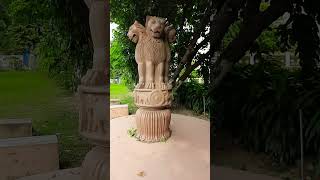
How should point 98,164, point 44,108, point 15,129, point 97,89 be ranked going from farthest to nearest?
point 44,108
point 15,129
point 98,164
point 97,89

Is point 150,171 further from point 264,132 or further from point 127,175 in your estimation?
point 264,132

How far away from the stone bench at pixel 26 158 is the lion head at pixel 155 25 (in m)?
2.27

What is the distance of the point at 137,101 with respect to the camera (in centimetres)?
201

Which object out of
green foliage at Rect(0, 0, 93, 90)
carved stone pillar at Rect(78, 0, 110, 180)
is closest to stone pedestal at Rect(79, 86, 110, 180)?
carved stone pillar at Rect(78, 0, 110, 180)

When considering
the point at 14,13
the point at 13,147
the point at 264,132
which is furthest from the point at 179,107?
the point at 14,13

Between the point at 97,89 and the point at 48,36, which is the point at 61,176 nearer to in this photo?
the point at 97,89

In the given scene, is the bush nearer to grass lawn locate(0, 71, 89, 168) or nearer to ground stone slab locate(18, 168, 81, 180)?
grass lawn locate(0, 71, 89, 168)

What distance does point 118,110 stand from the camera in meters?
1.98

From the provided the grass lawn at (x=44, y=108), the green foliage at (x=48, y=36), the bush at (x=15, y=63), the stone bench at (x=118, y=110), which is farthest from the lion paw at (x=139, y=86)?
the bush at (x=15, y=63)

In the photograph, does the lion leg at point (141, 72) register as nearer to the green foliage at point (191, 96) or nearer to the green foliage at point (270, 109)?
the green foliage at point (191, 96)

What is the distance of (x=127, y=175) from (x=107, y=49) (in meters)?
0.69

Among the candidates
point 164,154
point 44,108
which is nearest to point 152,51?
point 164,154

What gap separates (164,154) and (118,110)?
31 cm

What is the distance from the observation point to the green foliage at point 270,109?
165 inches
